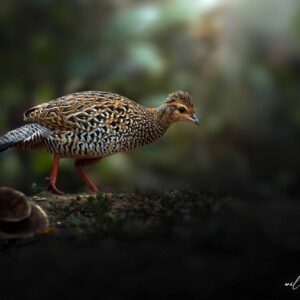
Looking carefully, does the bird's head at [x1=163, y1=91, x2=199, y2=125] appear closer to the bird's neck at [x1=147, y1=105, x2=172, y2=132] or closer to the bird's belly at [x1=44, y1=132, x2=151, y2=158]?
the bird's neck at [x1=147, y1=105, x2=172, y2=132]

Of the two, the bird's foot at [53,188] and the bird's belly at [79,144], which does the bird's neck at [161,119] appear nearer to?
the bird's belly at [79,144]

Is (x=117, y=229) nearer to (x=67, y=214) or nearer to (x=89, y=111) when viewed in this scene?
(x=67, y=214)

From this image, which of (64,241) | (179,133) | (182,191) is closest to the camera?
(64,241)

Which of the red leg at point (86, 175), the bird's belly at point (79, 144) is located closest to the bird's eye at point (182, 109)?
the bird's belly at point (79, 144)

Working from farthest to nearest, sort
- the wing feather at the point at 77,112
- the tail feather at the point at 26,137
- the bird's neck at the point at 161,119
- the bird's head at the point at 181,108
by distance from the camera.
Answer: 1. the bird's neck at the point at 161,119
2. the bird's head at the point at 181,108
3. the wing feather at the point at 77,112
4. the tail feather at the point at 26,137

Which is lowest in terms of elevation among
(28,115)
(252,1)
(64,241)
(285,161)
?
(285,161)

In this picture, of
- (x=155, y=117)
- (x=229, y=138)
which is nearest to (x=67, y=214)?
(x=155, y=117)

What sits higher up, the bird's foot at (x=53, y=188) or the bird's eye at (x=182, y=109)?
the bird's eye at (x=182, y=109)
